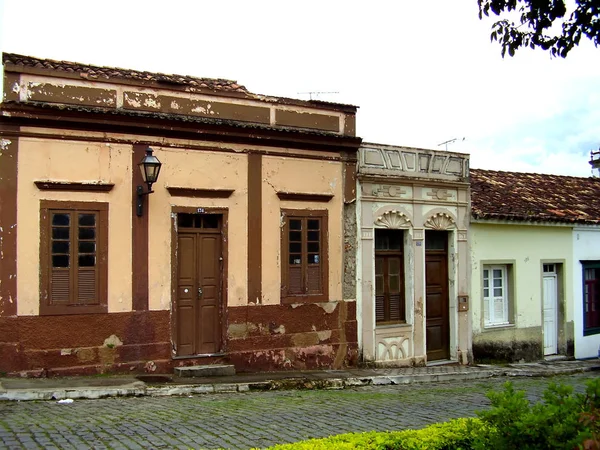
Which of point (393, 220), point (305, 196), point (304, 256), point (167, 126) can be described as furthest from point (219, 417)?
point (393, 220)

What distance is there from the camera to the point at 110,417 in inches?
303

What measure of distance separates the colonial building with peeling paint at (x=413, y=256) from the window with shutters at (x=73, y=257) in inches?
199

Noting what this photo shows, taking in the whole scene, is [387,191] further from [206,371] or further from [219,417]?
[219,417]

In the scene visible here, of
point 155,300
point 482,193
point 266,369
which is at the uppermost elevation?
point 482,193

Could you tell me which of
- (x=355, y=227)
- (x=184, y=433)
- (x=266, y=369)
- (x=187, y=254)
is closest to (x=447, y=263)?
(x=355, y=227)

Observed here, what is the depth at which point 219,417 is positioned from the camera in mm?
7898

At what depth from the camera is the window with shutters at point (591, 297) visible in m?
17.3

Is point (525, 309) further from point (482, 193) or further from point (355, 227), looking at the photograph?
point (355, 227)

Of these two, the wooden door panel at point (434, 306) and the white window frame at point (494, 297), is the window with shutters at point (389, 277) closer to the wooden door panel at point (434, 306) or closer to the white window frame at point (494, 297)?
the wooden door panel at point (434, 306)

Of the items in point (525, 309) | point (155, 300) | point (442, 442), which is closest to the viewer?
point (442, 442)

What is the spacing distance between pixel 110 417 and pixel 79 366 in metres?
2.81

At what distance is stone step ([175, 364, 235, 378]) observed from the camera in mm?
10906

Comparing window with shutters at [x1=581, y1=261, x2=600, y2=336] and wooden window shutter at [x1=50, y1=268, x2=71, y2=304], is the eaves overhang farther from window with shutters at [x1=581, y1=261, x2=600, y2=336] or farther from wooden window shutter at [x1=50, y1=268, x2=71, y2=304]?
window with shutters at [x1=581, y1=261, x2=600, y2=336]

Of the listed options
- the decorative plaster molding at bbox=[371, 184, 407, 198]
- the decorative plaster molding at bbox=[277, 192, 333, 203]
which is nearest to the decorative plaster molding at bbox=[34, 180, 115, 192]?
the decorative plaster molding at bbox=[277, 192, 333, 203]
